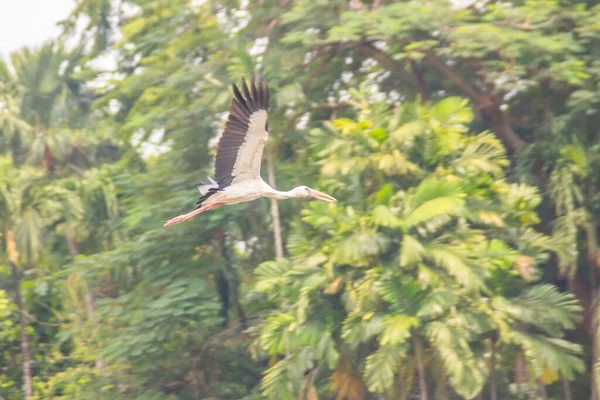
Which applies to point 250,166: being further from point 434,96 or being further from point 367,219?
point 434,96

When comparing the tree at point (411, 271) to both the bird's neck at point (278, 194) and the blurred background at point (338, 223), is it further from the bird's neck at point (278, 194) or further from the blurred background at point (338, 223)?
the bird's neck at point (278, 194)

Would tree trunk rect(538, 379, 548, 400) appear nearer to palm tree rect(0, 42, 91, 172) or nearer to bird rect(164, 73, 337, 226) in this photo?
bird rect(164, 73, 337, 226)

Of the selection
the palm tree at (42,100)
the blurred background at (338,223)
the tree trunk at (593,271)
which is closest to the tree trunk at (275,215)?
the blurred background at (338,223)

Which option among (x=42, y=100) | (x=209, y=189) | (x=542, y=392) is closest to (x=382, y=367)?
(x=542, y=392)

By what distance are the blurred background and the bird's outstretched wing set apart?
2.64 metres

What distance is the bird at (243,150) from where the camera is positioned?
8172mm

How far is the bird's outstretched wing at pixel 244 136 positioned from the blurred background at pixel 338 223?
8.65ft

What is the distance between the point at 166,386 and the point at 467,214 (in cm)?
498

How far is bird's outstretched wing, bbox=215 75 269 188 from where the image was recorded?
26.8 ft

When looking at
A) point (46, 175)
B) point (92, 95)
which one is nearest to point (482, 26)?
point (46, 175)

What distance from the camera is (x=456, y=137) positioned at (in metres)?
11.7

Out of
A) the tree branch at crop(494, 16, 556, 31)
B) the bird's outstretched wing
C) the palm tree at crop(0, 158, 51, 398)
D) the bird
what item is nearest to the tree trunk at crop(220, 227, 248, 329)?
the palm tree at crop(0, 158, 51, 398)

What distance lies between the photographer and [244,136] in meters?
8.40

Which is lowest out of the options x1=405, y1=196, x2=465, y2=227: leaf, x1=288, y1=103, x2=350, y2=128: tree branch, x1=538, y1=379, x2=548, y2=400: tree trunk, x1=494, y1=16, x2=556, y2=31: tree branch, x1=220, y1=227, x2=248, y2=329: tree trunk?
x1=538, y1=379, x2=548, y2=400: tree trunk
